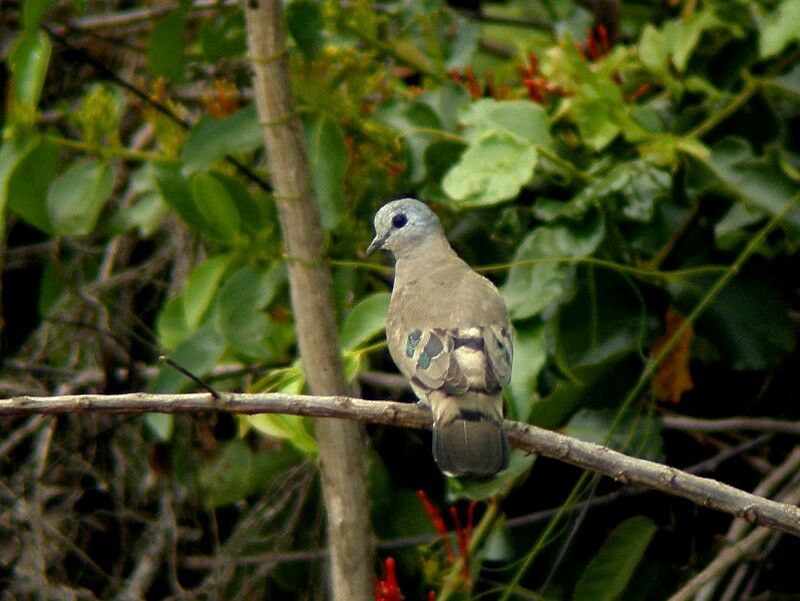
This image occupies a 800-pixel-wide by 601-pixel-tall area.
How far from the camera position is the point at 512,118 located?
9.71ft

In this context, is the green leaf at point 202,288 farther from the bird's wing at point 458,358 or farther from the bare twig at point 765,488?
the bare twig at point 765,488

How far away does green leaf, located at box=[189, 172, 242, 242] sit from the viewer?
2.85 m

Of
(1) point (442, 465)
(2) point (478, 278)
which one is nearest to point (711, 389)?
(2) point (478, 278)

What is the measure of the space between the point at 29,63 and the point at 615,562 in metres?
1.74

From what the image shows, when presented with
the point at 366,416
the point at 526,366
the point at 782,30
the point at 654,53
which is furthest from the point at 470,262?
the point at 366,416

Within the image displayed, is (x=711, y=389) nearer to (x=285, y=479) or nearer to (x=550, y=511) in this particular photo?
(x=550, y=511)

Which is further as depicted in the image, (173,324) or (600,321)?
(173,324)

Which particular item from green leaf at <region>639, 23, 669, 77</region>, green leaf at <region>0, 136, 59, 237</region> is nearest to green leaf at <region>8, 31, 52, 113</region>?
green leaf at <region>0, 136, 59, 237</region>

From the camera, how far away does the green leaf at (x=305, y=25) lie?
9.63 feet

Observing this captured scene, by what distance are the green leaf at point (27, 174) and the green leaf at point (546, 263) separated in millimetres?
1143

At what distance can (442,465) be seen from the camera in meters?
2.07

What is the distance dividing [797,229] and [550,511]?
2.85 ft

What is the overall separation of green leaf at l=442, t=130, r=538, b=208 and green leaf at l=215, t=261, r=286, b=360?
1.66ft

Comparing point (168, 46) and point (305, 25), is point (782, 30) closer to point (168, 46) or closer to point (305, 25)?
point (305, 25)
